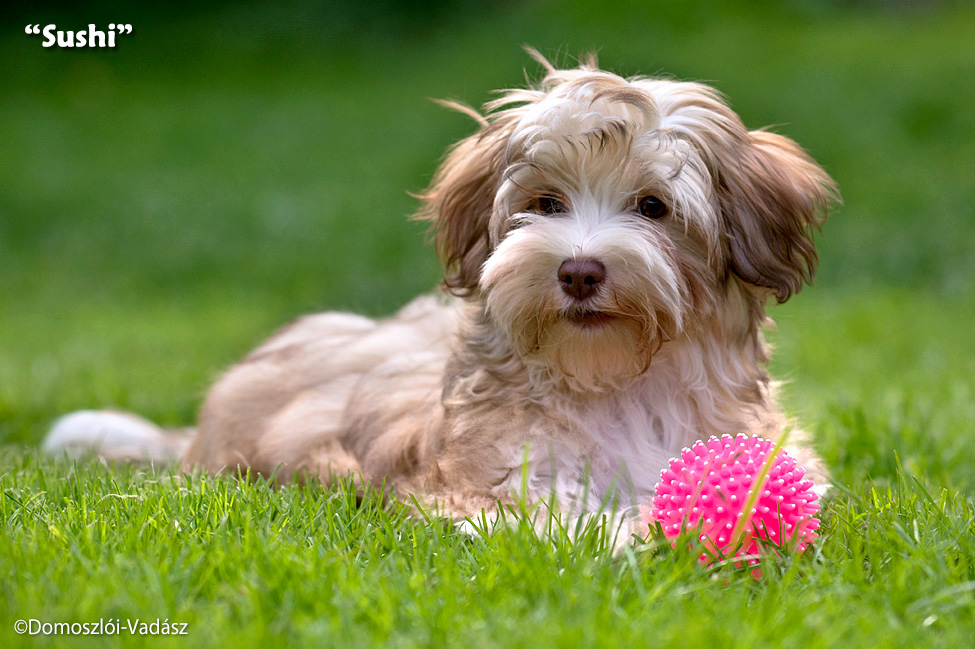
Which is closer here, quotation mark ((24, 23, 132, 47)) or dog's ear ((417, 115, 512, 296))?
dog's ear ((417, 115, 512, 296))

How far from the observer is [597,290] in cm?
301

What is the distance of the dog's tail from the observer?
4.76 m

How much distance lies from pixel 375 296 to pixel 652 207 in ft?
19.4

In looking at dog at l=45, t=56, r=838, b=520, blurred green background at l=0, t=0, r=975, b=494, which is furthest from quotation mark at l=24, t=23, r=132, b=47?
dog at l=45, t=56, r=838, b=520

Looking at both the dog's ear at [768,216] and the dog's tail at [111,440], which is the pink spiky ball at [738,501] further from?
the dog's tail at [111,440]

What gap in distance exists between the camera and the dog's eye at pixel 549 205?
3281 mm

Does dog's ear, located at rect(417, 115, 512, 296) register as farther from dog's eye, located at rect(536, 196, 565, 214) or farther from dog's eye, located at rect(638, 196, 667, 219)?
dog's eye, located at rect(638, 196, 667, 219)

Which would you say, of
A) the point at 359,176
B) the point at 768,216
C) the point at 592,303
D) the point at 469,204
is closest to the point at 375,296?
the point at 359,176

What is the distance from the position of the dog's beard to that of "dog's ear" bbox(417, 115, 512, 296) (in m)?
0.33

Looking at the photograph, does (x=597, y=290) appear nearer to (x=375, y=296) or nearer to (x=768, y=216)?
(x=768, y=216)

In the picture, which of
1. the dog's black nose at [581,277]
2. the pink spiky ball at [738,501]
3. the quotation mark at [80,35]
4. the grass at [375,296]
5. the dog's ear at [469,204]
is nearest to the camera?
the grass at [375,296]

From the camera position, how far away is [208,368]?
6.87 m

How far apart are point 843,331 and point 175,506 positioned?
19.3ft

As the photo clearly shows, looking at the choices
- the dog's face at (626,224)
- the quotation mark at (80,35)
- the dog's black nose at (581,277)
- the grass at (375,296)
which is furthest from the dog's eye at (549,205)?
the quotation mark at (80,35)
